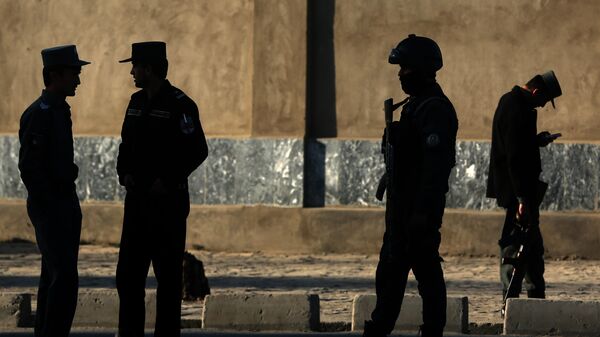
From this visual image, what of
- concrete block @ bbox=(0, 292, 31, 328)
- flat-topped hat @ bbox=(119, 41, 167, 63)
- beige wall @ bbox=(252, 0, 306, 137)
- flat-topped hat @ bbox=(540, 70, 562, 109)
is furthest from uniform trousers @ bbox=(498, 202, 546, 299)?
beige wall @ bbox=(252, 0, 306, 137)

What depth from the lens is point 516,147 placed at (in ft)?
34.3

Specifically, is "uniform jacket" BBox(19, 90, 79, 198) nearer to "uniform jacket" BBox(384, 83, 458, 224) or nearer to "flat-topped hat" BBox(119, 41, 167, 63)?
"flat-topped hat" BBox(119, 41, 167, 63)

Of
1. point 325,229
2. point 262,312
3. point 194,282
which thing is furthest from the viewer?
point 325,229

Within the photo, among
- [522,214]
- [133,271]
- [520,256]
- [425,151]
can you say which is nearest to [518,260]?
[520,256]

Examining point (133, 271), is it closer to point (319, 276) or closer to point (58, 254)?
point (58, 254)

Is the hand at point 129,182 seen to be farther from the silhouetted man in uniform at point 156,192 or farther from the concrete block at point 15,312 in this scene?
the concrete block at point 15,312

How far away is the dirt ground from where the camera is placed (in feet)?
39.1

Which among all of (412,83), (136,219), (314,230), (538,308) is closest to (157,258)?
(136,219)

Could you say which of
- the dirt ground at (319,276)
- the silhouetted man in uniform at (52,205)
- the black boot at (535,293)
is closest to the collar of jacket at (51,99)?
the silhouetted man in uniform at (52,205)

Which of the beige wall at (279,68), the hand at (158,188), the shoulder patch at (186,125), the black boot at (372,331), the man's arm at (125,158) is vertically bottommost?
the black boot at (372,331)

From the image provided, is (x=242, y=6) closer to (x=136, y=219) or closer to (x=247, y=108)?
(x=247, y=108)

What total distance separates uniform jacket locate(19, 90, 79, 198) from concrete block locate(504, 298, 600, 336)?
121 inches

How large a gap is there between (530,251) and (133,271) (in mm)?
3022

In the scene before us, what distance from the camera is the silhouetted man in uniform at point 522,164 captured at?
10477mm
